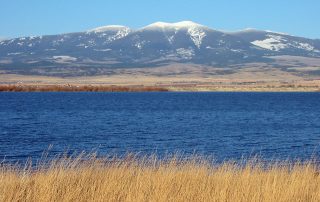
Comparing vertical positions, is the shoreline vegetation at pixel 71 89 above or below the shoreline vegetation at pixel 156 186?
below

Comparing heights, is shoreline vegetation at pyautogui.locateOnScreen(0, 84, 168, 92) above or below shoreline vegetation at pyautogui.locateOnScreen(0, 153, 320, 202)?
below

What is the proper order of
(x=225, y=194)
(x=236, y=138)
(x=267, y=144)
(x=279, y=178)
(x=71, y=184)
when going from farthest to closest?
1. (x=236, y=138)
2. (x=267, y=144)
3. (x=279, y=178)
4. (x=71, y=184)
5. (x=225, y=194)

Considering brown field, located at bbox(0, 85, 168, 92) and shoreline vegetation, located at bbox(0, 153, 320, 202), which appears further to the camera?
brown field, located at bbox(0, 85, 168, 92)

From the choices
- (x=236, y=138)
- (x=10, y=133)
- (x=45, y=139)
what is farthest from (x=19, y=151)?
(x=236, y=138)

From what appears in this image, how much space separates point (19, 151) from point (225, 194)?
2026 centimetres

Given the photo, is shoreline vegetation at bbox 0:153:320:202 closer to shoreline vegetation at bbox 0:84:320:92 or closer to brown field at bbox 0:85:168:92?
brown field at bbox 0:85:168:92

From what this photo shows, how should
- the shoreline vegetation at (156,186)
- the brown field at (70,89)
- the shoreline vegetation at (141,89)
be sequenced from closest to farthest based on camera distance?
the shoreline vegetation at (156,186)
the brown field at (70,89)
the shoreline vegetation at (141,89)

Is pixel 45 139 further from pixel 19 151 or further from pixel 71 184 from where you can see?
pixel 71 184

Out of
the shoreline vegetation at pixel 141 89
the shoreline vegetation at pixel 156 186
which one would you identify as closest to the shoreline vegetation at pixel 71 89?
the shoreline vegetation at pixel 141 89

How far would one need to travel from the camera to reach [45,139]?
3662 cm

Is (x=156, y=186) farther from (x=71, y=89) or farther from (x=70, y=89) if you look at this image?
(x=71, y=89)

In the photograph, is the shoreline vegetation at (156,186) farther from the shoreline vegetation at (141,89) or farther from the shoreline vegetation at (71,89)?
the shoreline vegetation at (141,89)

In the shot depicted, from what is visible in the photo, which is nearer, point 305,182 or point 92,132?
point 305,182

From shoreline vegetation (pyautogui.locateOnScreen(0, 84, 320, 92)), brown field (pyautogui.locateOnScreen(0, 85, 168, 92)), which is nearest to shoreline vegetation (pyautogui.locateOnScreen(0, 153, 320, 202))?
brown field (pyautogui.locateOnScreen(0, 85, 168, 92))
